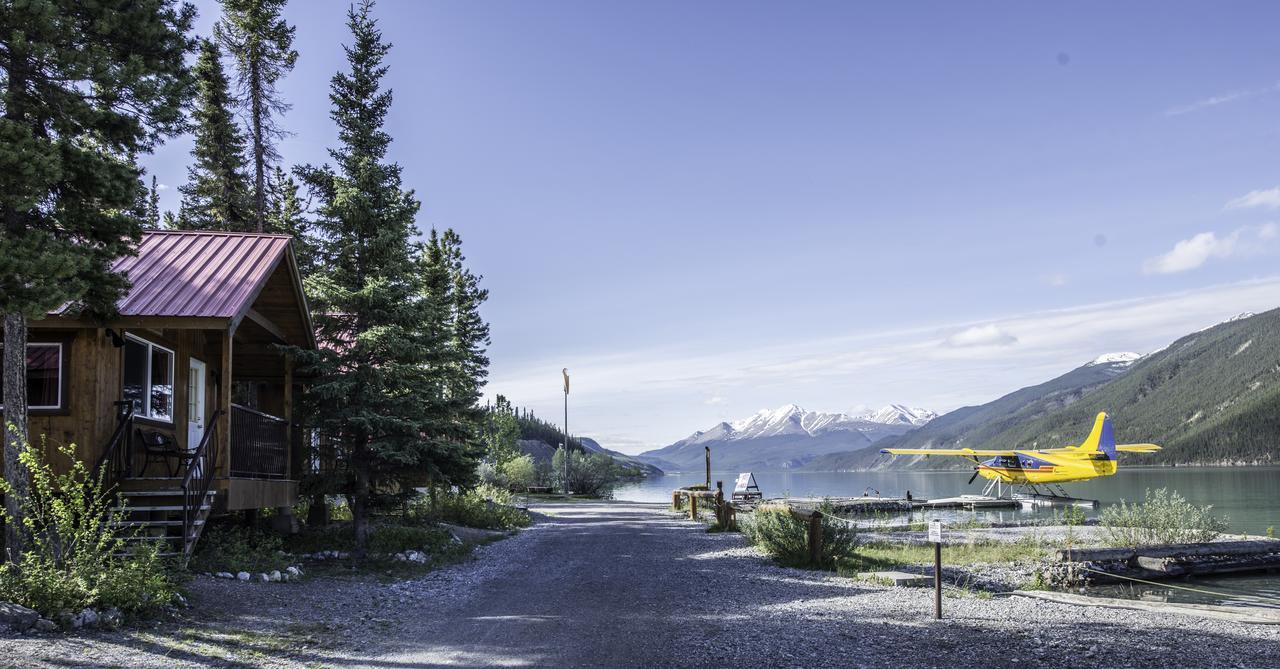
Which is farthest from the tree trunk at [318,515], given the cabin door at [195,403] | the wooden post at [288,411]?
the cabin door at [195,403]

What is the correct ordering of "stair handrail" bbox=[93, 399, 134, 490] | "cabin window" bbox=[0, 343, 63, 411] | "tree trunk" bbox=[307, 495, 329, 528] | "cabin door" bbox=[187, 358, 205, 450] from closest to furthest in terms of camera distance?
"stair handrail" bbox=[93, 399, 134, 490] → "cabin window" bbox=[0, 343, 63, 411] → "cabin door" bbox=[187, 358, 205, 450] → "tree trunk" bbox=[307, 495, 329, 528]

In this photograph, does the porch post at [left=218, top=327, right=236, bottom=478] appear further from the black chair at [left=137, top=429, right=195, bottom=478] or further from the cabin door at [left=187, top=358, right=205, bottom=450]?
the cabin door at [left=187, top=358, right=205, bottom=450]

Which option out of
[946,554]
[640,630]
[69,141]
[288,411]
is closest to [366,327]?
[288,411]

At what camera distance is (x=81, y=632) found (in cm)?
795

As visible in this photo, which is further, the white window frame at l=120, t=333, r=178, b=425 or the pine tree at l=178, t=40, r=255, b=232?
the pine tree at l=178, t=40, r=255, b=232

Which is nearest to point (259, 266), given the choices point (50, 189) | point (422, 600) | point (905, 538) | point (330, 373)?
point (330, 373)

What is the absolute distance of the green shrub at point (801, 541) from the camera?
15.4 meters

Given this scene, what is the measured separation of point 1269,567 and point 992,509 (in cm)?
2303

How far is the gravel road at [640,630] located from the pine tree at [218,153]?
16533mm

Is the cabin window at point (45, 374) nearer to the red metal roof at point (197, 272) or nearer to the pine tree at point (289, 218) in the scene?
the red metal roof at point (197, 272)

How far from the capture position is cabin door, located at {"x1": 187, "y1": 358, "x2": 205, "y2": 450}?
15773mm

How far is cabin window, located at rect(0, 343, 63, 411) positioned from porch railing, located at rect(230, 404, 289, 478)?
2.53 metres

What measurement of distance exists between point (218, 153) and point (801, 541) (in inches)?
803

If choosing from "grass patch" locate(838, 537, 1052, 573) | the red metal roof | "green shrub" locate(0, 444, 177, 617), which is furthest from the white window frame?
"grass patch" locate(838, 537, 1052, 573)
